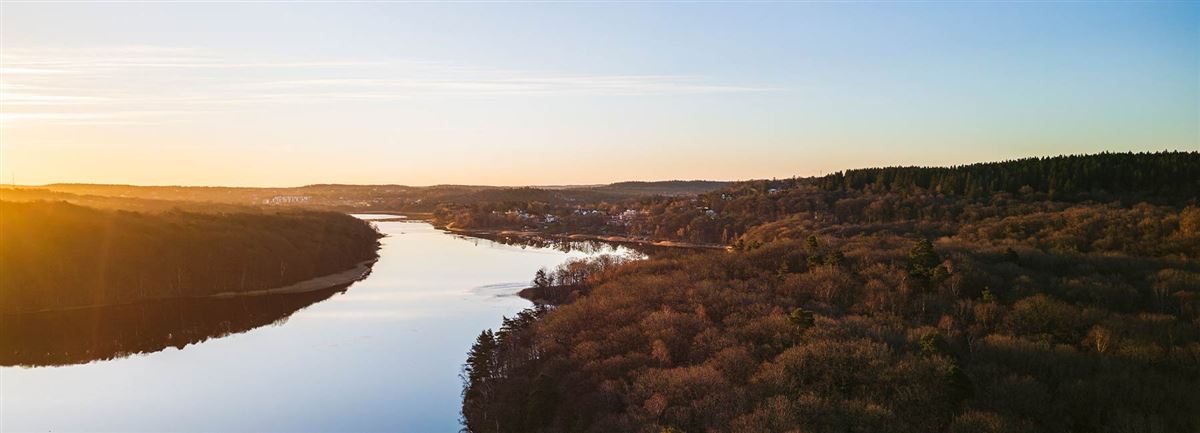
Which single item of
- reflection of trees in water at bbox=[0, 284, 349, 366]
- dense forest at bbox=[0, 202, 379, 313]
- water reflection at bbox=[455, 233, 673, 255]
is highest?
dense forest at bbox=[0, 202, 379, 313]

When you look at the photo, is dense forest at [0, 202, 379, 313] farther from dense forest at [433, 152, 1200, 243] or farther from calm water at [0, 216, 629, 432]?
dense forest at [433, 152, 1200, 243]

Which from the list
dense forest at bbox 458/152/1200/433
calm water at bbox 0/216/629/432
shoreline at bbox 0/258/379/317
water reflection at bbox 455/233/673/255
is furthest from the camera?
water reflection at bbox 455/233/673/255

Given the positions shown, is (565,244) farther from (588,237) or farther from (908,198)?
(908,198)

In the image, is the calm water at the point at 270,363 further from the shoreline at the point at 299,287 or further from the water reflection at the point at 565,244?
the water reflection at the point at 565,244

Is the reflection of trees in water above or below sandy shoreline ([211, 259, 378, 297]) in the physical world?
above

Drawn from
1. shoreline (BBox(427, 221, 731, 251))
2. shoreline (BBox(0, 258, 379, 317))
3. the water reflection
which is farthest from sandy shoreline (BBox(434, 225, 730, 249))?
shoreline (BBox(0, 258, 379, 317))

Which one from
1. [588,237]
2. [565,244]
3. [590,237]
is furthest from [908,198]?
[588,237]

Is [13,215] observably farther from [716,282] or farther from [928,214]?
[928,214]
